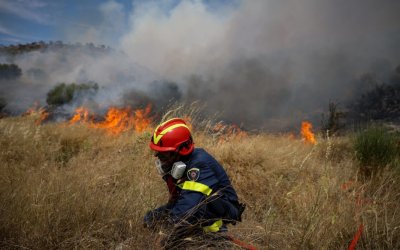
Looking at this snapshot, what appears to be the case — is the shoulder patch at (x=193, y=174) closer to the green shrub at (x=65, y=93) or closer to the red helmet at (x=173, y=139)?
the red helmet at (x=173, y=139)

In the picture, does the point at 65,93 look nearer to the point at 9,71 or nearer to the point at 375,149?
the point at 9,71

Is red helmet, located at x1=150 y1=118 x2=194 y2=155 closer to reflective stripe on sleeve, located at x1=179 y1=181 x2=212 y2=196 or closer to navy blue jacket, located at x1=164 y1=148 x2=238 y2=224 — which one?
navy blue jacket, located at x1=164 y1=148 x2=238 y2=224

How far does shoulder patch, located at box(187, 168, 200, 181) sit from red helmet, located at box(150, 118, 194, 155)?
0.22 metres

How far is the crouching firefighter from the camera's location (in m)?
2.44


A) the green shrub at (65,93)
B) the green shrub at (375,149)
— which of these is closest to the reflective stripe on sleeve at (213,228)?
the green shrub at (375,149)

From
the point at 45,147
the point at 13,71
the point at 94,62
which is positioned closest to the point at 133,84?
the point at 94,62

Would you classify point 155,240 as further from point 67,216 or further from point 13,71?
point 13,71

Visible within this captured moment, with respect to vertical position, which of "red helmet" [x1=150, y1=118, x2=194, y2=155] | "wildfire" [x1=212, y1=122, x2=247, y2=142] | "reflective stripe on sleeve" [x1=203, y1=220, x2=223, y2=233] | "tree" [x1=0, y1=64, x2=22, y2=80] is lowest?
"reflective stripe on sleeve" [x1=203, y1=220, x2=223, y2=233]

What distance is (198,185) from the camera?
2.47m

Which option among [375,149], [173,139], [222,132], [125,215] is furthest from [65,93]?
[173,139]

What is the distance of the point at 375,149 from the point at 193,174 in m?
3.87

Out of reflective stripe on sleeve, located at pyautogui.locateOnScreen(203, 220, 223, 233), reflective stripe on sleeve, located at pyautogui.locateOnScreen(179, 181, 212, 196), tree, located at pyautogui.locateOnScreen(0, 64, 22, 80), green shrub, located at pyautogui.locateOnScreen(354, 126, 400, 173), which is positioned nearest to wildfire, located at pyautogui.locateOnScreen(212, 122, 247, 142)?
green shrub, located at pyautogui.locateOnScreen(354, 126, 400, 173)

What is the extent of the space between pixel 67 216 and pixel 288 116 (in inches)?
1615

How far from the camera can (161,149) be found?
2670 mm
